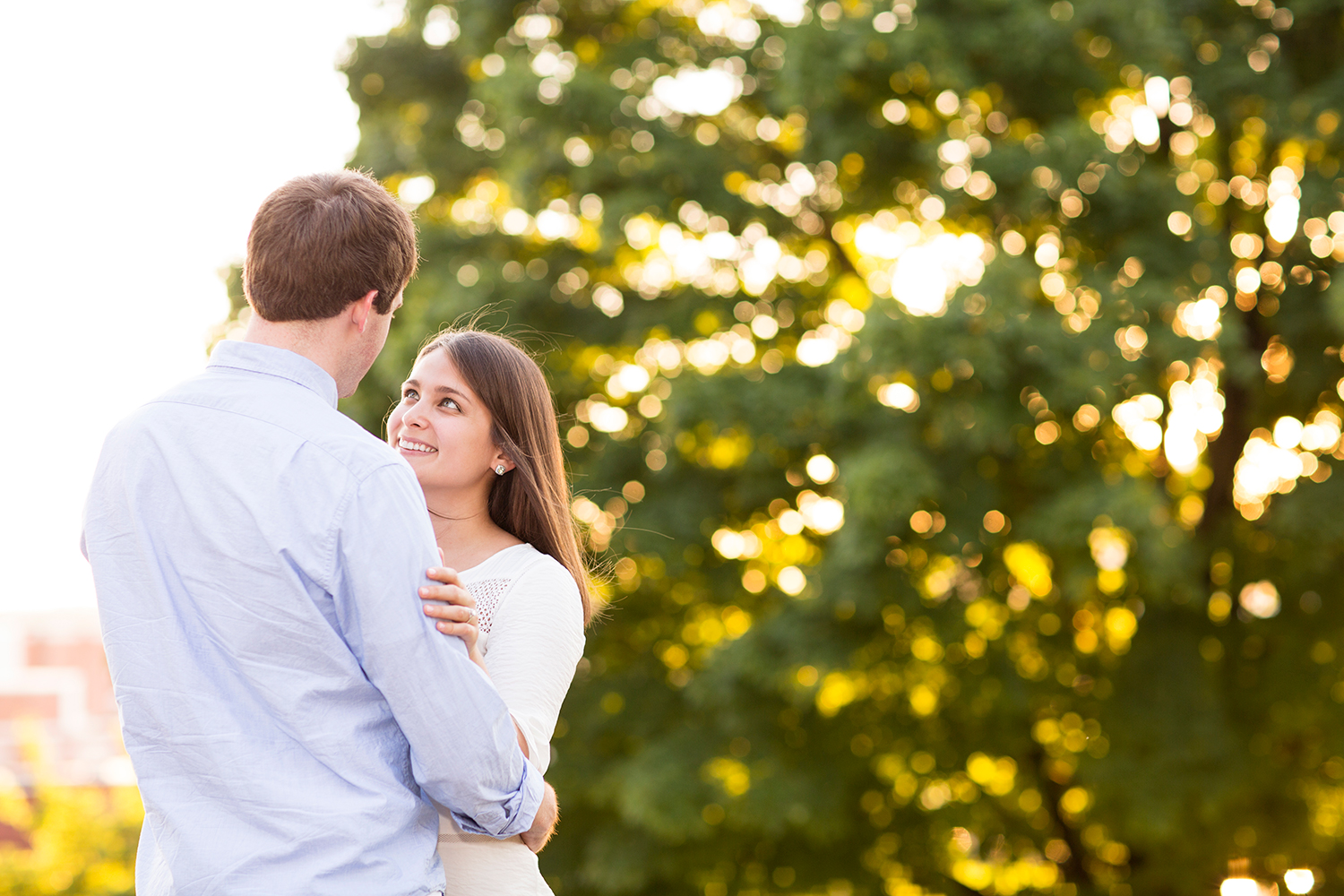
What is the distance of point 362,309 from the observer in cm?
155

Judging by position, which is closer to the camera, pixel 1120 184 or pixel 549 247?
pixel 1120 184

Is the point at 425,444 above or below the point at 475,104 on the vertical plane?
below

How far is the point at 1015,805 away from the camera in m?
9.09

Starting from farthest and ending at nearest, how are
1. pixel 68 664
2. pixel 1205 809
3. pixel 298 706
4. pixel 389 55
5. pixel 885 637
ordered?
pixel 68 664
pixel 389 55
pixel 1205 809
pixel 885 637
pixel 298 706

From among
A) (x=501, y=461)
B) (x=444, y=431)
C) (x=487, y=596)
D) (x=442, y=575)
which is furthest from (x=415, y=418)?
(x=442, y=575)

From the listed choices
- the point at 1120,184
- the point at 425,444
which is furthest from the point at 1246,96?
the point at 425,444

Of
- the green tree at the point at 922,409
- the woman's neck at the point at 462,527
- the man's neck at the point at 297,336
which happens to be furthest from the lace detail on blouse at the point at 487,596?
the green tree at the point at 922,409

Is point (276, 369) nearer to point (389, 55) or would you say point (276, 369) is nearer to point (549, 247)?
point (549, 247)

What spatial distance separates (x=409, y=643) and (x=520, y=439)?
32.7 inches

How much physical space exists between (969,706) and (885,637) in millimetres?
1021

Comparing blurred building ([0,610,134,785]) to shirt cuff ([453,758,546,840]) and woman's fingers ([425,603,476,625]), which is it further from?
woman's fingers ([425,603,476,625])

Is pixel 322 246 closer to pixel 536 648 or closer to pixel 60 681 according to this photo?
pixel 536 648

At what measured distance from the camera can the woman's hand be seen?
1.46 meters

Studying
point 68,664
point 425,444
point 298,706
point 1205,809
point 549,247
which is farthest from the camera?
point 68,664
